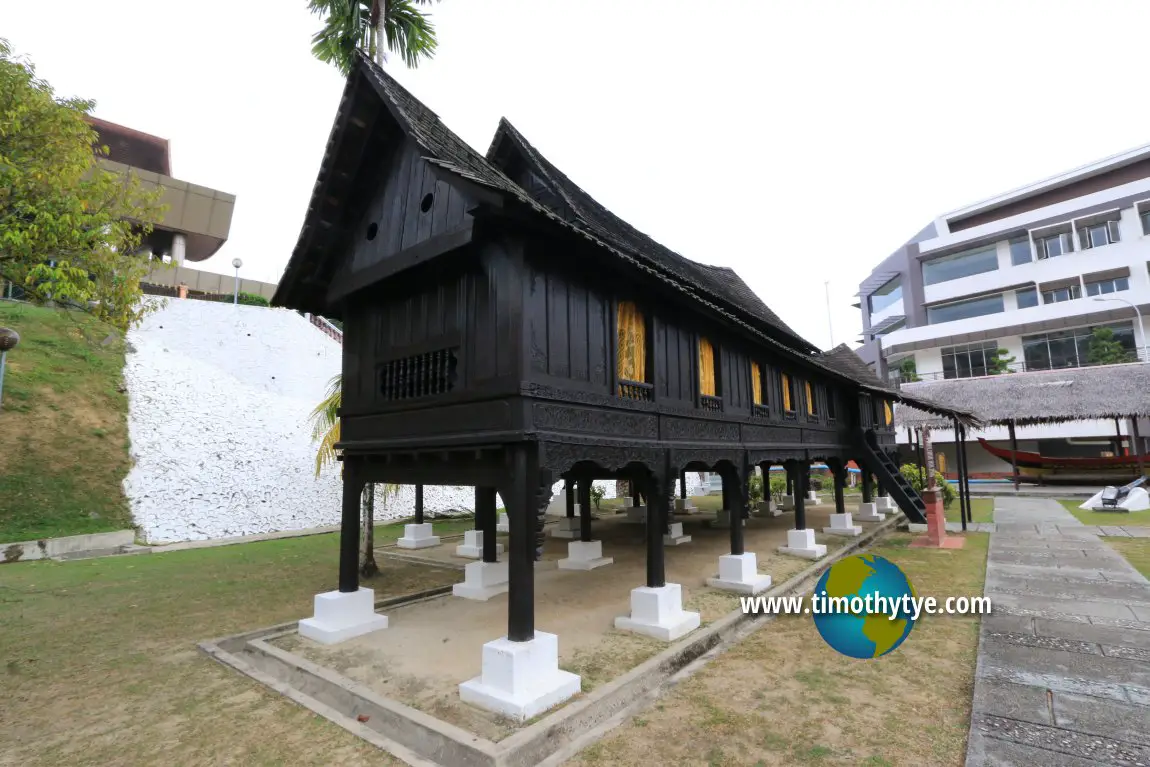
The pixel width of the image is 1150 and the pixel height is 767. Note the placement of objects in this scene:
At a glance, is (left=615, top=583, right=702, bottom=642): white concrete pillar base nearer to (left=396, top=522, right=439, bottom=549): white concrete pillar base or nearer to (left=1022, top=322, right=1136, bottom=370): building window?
(left=396, top=522, right=439, bottom=549): white concrete pillar base

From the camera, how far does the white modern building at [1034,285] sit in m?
35.7

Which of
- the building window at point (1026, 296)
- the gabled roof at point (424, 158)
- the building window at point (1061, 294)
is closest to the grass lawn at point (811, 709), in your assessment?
the gabled roof at point (424, 158)

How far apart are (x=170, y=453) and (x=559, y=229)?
16.3 meters

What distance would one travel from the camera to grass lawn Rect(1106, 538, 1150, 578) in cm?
1020

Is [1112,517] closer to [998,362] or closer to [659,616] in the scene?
[659,616]

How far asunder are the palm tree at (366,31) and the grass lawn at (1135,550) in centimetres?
1790

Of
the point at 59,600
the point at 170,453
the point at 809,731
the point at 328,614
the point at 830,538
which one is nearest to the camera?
the point at 809,731

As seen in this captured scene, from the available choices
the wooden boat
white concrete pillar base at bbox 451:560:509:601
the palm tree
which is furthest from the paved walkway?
the wooden boat

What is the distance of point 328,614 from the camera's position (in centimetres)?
695

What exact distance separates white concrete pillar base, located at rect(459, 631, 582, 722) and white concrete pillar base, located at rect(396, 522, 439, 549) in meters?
9.19

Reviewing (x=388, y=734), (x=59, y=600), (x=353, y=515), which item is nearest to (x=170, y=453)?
(x=59, y=600)

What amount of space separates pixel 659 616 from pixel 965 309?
4753cm

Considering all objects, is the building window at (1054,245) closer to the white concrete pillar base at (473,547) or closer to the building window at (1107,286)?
the building window at (1107,286)

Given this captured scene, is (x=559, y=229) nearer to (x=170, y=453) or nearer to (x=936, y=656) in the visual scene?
(x=936, y=656)
